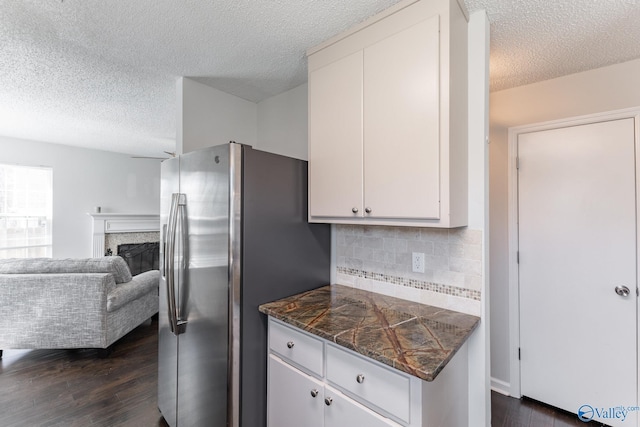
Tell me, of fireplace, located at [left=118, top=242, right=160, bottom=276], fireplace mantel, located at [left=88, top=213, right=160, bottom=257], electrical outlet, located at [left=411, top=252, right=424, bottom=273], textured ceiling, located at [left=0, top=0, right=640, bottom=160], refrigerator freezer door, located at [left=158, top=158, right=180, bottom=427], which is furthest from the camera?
fireplace, located at [left=118, top=242, right=160, bottom=276]

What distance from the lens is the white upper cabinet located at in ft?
Answer: 4.25

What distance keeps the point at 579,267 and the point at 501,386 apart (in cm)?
115

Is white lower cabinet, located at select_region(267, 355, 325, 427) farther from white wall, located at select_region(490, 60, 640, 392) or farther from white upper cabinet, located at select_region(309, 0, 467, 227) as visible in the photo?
white wall, located at select_region(490, 60, 640, 392)

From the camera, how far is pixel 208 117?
2391 mm

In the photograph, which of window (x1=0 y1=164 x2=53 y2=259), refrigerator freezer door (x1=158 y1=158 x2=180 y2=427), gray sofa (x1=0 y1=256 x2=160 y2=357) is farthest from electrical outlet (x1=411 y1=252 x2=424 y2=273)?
window (x1=0 y1=164 x2=53 y2=259)

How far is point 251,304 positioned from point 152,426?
4.45ft

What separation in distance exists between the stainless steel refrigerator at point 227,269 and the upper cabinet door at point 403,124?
545 millimetres

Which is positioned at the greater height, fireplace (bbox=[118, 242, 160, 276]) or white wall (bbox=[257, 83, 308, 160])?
white wall (bbox=[257, 83, 308, 160])

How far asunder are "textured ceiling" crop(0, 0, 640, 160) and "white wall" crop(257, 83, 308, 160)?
0.33 ft

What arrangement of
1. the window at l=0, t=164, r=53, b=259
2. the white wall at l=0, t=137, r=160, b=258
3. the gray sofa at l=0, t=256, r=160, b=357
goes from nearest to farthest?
1. the gray sofa at l=0, t=256, r=160, b=357
2. the window at l=0, t=164, r=53, b=259
3. the white wall at l=0, t=137, r=160, b=258

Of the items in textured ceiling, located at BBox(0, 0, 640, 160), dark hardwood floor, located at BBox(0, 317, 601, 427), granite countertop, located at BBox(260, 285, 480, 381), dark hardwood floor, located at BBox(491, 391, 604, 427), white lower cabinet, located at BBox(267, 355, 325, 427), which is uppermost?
textured ceiling, located at BBox(0, 0, 640, 160)

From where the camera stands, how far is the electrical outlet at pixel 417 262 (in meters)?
1.71

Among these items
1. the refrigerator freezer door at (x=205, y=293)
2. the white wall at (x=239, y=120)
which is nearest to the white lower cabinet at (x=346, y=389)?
the refrigerator freezer door at (x=205, y=293)

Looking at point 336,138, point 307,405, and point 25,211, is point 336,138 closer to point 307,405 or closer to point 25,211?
point 307,405
